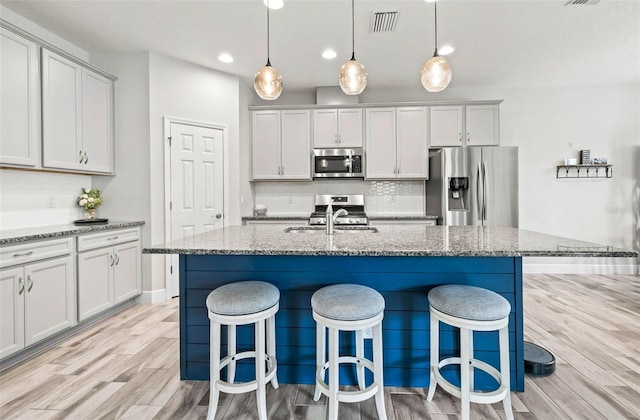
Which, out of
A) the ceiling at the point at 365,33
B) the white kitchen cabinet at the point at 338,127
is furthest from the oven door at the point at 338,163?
the ceiling at the point at 365,33

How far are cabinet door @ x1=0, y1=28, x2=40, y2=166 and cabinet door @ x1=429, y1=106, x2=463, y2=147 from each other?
14.3 ft

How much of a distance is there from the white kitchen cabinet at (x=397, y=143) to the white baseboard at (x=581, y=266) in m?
2.20

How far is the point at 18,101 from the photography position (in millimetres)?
2453

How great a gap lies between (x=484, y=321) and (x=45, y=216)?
3.75m

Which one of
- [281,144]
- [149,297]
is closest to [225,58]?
[281,144]

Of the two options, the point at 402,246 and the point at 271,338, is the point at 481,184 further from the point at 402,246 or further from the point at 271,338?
the point at 271,338

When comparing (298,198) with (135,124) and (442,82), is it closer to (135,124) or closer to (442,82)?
(135,124)

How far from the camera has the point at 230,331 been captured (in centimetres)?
179

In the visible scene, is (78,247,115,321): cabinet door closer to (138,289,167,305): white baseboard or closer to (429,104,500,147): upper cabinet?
(138,289,167,305): white baseboard

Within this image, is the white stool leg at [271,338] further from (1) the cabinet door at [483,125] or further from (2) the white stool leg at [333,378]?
(1) the cabinet door at [483,125]

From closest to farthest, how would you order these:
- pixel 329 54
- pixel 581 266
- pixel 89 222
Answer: pixel 89 222, pixel 329 54, pixel 581 266

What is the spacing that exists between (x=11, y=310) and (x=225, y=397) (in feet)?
5.35

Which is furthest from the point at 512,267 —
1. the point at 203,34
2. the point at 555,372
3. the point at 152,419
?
the point at 203,34

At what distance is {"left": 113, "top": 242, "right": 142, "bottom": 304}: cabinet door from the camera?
3049mm
